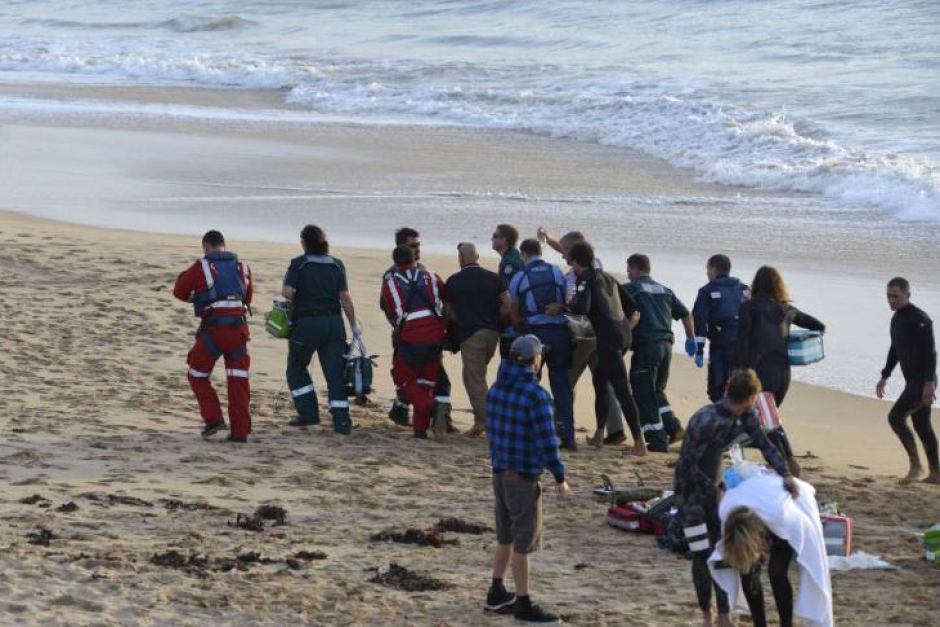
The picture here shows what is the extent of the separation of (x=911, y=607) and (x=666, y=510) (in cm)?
156

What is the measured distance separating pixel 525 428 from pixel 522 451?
0.35ft

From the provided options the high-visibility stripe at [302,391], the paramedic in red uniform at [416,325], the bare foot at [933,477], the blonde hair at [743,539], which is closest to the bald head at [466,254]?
the paramedic in red uniform at [416,325]

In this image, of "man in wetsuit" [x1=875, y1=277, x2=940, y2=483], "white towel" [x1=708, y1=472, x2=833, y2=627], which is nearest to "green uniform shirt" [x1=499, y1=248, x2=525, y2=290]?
"man in wetsuit" [x1=875, y1=277, x2=940, y2=483]

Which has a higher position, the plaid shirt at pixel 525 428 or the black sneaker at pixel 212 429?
the plaid shirt at pixel 525 428

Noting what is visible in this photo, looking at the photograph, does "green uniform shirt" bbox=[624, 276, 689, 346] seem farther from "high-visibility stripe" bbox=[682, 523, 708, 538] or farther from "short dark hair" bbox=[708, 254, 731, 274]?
"high-visibility stripe" bbox=[682, 523, 708, 538]

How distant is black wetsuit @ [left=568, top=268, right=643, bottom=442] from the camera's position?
10695 mm

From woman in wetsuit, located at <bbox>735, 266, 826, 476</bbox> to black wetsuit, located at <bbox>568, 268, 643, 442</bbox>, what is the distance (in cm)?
104


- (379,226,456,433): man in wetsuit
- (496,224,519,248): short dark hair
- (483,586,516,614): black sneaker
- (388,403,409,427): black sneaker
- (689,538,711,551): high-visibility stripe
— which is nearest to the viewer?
(689,538,711,551): high-visibility stripe

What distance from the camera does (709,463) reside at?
723 cm

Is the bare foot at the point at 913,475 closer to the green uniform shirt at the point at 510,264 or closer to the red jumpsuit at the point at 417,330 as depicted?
the green uniform shirt at the point at 510,264

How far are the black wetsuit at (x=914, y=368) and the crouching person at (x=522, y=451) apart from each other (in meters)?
3.86

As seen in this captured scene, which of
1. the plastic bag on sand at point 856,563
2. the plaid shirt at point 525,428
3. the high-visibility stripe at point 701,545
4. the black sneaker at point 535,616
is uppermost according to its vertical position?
the plaid shirt at point 525,428

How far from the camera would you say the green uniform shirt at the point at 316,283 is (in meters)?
11.0

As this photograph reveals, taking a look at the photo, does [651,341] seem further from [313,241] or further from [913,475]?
[313,241]
